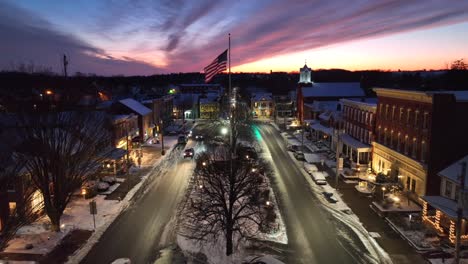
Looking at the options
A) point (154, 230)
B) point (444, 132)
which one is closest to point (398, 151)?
point (444, 132)

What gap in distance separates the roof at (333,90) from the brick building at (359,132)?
29460 mm

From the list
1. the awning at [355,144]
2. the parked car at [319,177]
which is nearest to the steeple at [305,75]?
the awning at [355,144]

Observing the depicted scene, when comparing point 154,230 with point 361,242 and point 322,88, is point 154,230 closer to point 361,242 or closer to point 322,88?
point 361,242

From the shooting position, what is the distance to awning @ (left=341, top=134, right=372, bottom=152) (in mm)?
41844

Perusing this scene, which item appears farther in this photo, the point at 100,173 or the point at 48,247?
the point at 100,173

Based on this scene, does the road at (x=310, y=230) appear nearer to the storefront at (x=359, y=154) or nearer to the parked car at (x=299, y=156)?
the parked car at (x=299, y=156)

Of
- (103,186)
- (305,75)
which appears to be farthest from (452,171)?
(305,75)

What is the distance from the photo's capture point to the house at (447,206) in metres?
22.9

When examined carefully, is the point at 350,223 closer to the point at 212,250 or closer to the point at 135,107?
the point at 212,250

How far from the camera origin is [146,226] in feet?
84.1

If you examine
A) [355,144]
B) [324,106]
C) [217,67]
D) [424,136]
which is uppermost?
[217,67]

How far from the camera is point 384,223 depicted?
26031 mm

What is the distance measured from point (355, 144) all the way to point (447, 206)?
19782 millimetres

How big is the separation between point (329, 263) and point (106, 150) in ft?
96.4
